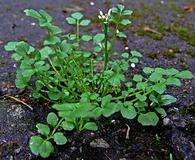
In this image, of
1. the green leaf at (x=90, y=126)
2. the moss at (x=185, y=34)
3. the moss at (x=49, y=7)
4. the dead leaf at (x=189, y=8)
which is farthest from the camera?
the dead leaf at (x=189, y=8)

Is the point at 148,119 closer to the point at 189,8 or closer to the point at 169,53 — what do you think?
the point at 169,53

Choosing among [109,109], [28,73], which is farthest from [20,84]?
[109,109]

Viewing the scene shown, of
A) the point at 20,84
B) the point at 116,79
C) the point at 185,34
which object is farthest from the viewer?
the point at 185,34

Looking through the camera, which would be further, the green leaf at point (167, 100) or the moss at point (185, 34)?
the moss at point (185, 34)

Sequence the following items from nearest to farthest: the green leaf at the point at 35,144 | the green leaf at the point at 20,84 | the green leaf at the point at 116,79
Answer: the green leaf at the point at 35,144 < the green leaf at the point at 116,79 < the green leaf at the point at 20,84

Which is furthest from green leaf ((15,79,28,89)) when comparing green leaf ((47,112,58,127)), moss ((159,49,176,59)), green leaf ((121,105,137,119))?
moss ((159,49,176,59))

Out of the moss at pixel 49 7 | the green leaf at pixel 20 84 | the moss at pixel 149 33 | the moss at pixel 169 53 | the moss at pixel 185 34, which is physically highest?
the green leaf at pixel 20 84

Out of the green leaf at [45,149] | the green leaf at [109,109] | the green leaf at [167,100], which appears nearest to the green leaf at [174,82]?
the green leaf at [167,100]

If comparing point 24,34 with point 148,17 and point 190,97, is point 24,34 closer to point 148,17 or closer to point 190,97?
point 148,17

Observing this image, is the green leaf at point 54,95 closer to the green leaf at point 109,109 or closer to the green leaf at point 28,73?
the green leaf at point 28,73
